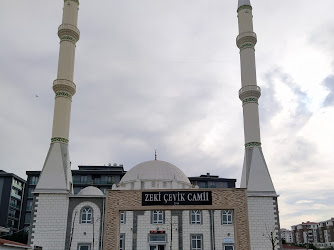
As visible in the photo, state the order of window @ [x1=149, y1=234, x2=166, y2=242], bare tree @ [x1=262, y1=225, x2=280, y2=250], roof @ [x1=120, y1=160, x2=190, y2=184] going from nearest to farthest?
bare tree @ [x1=262, y1=225, x2=280, y2=250] → window @ [x1=149, y1=234, x2=166, y2=242] → roof @ [x1=120, y1=160, x2=190, y2=184]

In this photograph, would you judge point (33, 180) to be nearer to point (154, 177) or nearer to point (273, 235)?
point (154, 177)

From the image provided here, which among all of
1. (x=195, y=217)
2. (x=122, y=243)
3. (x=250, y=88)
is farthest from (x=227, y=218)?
(x=250, y=88)

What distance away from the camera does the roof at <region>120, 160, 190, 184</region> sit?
4347 cm

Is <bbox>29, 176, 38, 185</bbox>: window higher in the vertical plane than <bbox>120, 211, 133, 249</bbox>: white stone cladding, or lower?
higher

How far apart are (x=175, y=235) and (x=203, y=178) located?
45.9 m

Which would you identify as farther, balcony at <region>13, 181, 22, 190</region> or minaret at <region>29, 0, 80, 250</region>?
balcony at <region>13, 181, 22, 190</region>

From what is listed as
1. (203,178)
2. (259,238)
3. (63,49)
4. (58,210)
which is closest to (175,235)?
(259,238)

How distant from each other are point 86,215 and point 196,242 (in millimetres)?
10416

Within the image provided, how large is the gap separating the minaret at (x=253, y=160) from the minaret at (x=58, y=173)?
16.5m

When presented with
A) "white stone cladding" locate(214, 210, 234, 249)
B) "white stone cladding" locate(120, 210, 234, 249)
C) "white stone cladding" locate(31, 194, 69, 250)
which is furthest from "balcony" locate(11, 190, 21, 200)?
"white stone cladding" locate(214, 210, 234, 249)

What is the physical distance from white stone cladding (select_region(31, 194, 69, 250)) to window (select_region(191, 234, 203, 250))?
38.1 ft

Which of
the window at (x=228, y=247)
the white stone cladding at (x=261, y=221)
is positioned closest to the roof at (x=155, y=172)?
the window at (x=228, y=247)

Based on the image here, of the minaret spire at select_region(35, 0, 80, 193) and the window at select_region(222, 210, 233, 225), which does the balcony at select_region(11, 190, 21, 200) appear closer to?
the minaret spire at select_region(35, 0, 80, 193)

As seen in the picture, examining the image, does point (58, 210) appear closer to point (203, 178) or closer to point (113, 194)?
point (113, 194)
